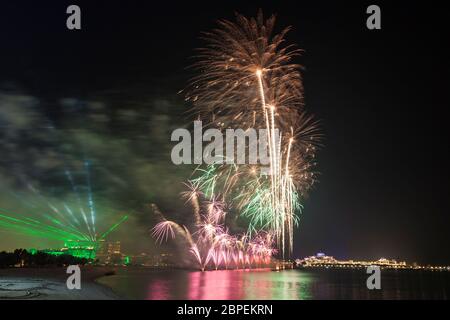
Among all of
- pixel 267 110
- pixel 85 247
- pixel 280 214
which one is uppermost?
pixel 267 110

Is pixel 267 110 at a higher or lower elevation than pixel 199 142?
higher

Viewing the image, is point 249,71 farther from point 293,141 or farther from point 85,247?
point 85,247

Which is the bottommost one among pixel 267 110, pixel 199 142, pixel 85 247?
pixel 85 247
